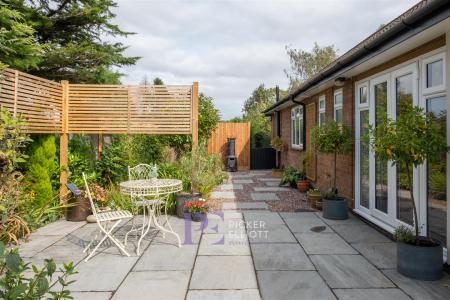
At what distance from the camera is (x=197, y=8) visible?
7.29m

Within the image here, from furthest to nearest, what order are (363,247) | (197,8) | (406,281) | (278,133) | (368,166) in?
(278,133), (197,8), (368,166), (363,247), (406,281)

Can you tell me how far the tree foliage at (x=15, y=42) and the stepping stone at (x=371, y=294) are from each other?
5.72 meters

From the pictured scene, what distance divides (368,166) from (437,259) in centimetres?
264

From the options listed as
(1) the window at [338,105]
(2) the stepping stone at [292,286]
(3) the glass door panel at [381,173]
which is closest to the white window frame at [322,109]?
(1) the window at [338,105]

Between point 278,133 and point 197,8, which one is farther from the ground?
point 197,8

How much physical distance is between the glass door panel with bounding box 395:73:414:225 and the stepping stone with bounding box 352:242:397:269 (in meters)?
0.49

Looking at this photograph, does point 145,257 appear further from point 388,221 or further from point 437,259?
point 388,221

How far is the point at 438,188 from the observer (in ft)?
12.8

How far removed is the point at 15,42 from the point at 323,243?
249 inches

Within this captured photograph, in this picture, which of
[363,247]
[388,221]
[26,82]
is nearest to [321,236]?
[363,247]

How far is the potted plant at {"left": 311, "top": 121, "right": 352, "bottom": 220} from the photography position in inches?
237

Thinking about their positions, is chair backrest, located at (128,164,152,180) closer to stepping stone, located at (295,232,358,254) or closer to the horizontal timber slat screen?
stepping stone, located at (295,232,358,254)

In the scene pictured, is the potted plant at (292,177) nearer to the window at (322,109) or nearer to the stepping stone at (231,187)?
the stepping stone at (231,187)

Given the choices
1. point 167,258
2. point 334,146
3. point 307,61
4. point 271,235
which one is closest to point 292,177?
point 334,146
